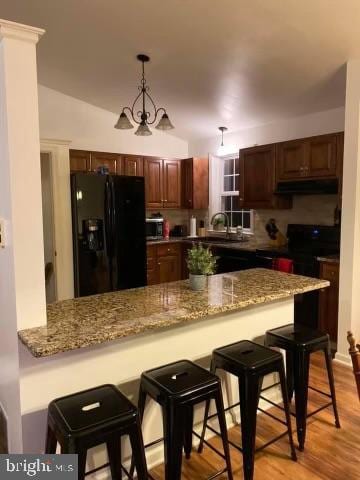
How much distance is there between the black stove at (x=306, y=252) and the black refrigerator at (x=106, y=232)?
1.49 metres

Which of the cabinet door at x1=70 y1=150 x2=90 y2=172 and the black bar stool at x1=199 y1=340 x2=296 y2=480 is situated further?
the cabinet door at x1=70 y1=150 x2=90 y2=172

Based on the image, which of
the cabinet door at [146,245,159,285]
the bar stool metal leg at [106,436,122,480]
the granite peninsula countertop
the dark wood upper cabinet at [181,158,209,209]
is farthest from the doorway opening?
the bar stool metal leg at [106,436,122,480]

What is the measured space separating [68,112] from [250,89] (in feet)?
7.71

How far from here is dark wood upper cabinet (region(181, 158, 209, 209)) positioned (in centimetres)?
516

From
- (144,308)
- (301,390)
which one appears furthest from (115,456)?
(301,390)

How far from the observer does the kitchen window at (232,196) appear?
197 inches

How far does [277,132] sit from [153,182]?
1785mm

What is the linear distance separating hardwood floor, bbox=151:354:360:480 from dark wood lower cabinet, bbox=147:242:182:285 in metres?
2.70

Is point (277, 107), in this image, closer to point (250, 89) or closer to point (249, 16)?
point (250, 89)

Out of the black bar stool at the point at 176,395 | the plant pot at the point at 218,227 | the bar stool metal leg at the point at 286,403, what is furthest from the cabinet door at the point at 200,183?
the black bar stool at the point at 176,395

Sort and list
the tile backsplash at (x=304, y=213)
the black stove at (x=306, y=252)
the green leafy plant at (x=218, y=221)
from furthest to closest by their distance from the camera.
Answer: the green leafy plant at (x=218, y=221), the tile backsplash at (x=304, y=213), the black stove at (x=306, y=252)

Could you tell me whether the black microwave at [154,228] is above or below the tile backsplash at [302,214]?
below

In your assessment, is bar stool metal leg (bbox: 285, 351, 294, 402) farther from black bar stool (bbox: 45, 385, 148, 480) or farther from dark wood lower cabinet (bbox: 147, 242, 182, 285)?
dark wood lower cabinet (bbox: 147, 242, 182, 285)

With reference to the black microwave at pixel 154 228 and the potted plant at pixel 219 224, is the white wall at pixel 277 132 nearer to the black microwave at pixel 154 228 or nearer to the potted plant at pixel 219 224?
the potted plant at pixel 219 224
